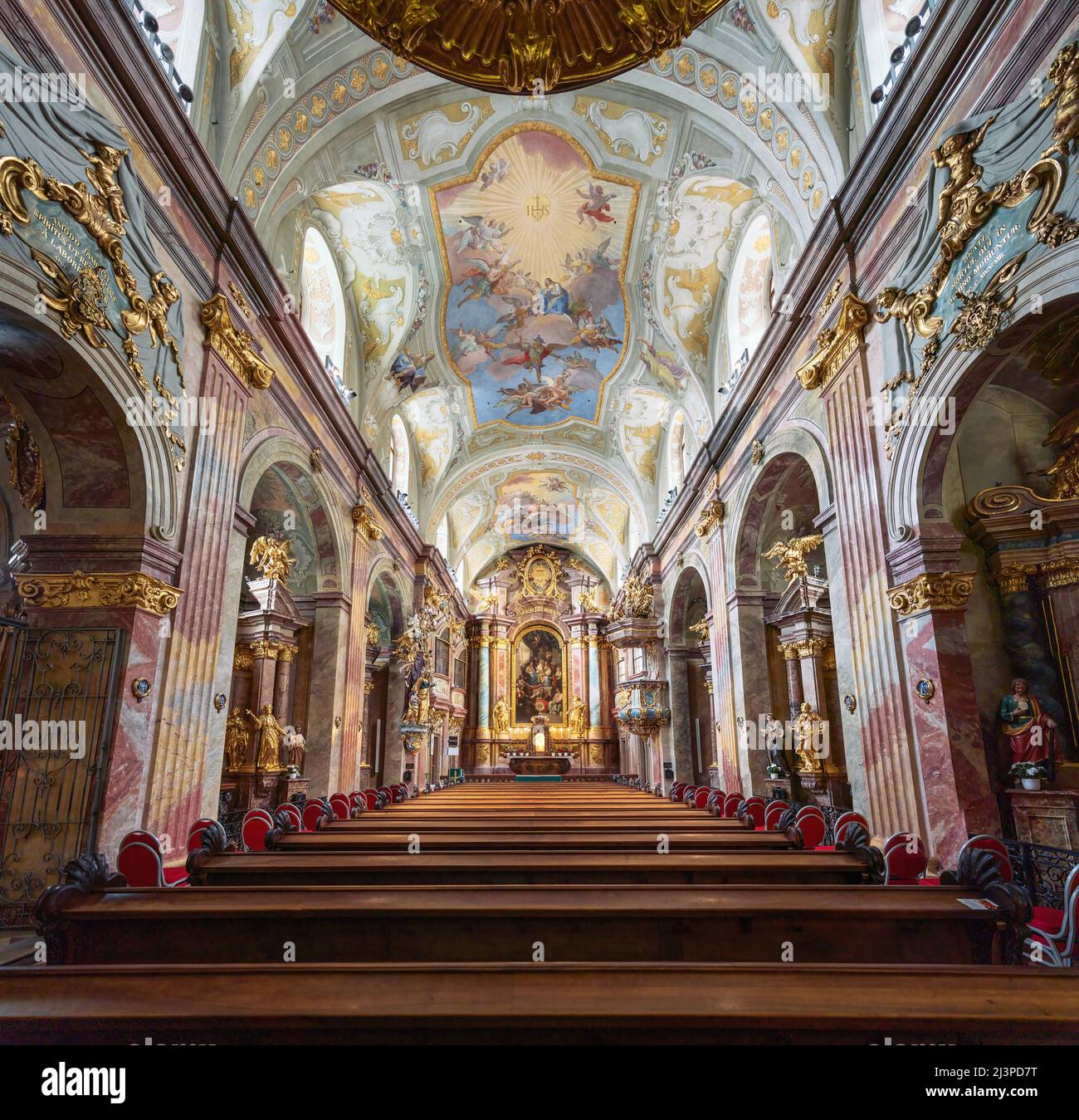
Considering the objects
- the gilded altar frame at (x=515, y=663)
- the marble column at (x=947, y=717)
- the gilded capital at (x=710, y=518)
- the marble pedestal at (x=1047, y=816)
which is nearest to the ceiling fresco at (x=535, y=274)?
Result: the gilded capital at (x=710, y=518)

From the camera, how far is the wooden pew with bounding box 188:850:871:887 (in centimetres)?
439

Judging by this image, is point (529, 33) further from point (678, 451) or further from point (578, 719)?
point (578, 719)

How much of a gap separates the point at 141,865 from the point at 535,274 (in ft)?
44.2

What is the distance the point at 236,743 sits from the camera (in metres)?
10.4

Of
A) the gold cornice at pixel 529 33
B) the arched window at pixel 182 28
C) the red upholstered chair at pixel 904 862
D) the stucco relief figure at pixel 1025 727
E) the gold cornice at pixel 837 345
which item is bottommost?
the red upholstered chair at pixel 904 862

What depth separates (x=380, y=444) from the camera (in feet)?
51.9

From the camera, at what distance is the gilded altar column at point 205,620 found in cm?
683

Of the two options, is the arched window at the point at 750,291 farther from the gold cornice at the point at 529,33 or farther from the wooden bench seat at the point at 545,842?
the wooden bench seat at the point at 545,842

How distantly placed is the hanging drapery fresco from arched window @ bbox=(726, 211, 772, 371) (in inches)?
727

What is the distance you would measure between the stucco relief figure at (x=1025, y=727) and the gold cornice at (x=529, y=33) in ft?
21.4

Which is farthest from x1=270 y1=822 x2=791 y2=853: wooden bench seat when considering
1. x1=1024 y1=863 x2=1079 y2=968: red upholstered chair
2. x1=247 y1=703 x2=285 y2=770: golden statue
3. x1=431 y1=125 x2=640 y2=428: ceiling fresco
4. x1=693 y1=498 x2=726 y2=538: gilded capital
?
x1=431 y1=125 x2=640 y2=428: ceiling fresco

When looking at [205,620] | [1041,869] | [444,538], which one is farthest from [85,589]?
[444,538]

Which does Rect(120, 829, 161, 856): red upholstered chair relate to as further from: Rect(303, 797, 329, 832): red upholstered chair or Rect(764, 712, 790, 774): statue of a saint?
Rect(764, 712, 790, 774): statue of a saint
